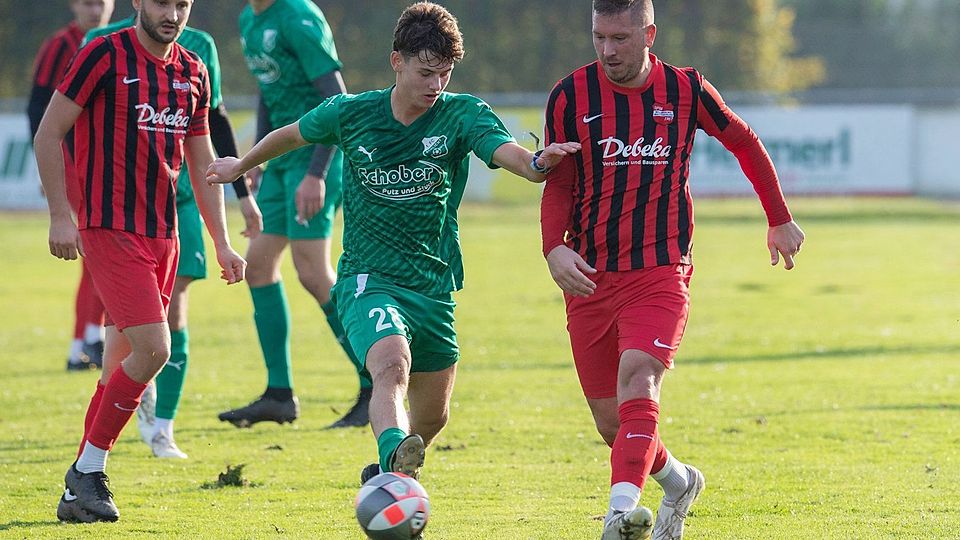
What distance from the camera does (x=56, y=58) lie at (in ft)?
31.6

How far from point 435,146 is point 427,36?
0.43 m

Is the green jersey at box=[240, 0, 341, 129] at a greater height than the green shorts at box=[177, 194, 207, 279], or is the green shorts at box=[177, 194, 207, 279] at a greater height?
the green jersey at box=[240, 0, 341, 129]

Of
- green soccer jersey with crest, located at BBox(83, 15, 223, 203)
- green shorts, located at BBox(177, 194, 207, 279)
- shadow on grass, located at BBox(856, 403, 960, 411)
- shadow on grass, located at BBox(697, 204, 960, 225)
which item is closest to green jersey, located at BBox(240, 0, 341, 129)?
green soccer jersey with crest, located at BBox(83, 15, 223, 203)

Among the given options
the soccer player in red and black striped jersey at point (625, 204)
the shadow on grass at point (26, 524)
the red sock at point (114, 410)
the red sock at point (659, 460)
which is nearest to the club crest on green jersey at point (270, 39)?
the red sock at point (114, 410)

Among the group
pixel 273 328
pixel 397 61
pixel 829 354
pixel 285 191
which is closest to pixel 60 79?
pixel 285 191

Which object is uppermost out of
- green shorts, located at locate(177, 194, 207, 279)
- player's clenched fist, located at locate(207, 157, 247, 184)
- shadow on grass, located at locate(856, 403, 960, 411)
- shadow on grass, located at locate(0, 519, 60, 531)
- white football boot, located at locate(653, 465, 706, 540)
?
player's clenched fist, located at locate(207, 157, 247, 184)

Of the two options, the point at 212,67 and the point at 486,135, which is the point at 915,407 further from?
the point at 212,67

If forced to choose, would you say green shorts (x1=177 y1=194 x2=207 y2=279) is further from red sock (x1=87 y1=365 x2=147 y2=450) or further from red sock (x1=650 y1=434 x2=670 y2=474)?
red sock (x1=650 y1=434 x2=670 y2=474)

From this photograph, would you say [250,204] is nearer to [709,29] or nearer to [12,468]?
[12,468]

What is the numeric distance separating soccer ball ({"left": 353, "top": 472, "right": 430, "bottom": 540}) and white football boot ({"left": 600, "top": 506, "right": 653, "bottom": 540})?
0.61 meters

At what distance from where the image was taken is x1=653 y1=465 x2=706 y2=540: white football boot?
202 inches

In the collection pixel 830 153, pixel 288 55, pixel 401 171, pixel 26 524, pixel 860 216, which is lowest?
pixel 860 216

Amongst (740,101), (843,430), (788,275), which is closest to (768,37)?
(740,101)

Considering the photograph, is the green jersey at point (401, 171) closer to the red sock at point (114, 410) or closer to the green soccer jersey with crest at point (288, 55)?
the red sock at point (114, 410)
